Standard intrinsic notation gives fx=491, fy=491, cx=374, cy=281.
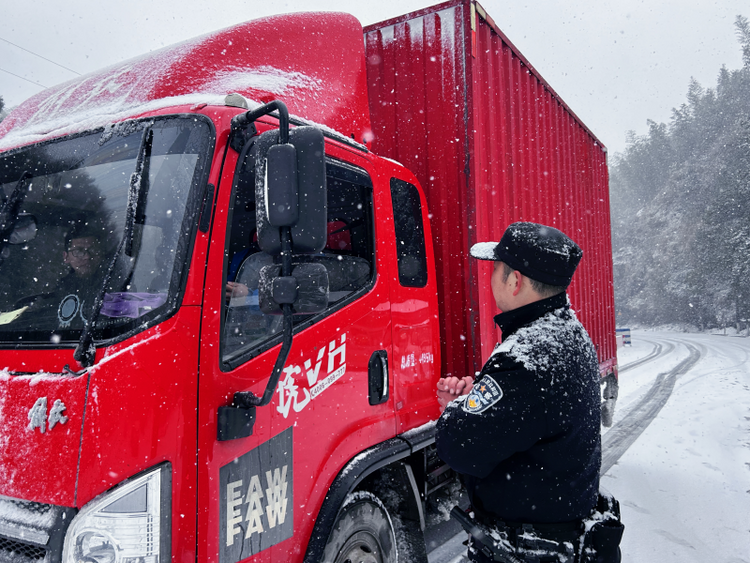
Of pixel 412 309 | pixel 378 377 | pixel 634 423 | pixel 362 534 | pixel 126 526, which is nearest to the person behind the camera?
pixel 126 526

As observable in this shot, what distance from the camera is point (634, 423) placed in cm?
735

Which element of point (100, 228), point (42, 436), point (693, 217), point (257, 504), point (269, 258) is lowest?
point (257, 504)

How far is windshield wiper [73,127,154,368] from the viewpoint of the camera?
1.37m

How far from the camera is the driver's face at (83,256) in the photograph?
1.57 m

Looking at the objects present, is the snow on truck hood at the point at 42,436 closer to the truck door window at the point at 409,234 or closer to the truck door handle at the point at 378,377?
the truck door handle at the point at 378,377

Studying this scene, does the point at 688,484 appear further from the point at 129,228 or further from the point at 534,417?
the point at 129,228

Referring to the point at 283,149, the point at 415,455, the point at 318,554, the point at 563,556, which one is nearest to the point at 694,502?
the point at 415,455

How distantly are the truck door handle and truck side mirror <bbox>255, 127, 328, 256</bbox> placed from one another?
945 mm

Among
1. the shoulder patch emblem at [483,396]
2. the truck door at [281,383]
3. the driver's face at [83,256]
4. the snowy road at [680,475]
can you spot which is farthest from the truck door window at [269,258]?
the snowy road at [680,475]

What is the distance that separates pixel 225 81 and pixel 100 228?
32.2 inches

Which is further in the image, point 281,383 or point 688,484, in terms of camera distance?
point 688,484

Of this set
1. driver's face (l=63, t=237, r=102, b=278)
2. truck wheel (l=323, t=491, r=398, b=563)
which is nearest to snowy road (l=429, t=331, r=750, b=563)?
truck wheel (l=323, t=491, r=398, b=563)

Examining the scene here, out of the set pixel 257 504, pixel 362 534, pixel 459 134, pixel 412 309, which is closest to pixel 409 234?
pixel 412 309

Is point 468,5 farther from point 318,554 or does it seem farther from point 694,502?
point 694,502
